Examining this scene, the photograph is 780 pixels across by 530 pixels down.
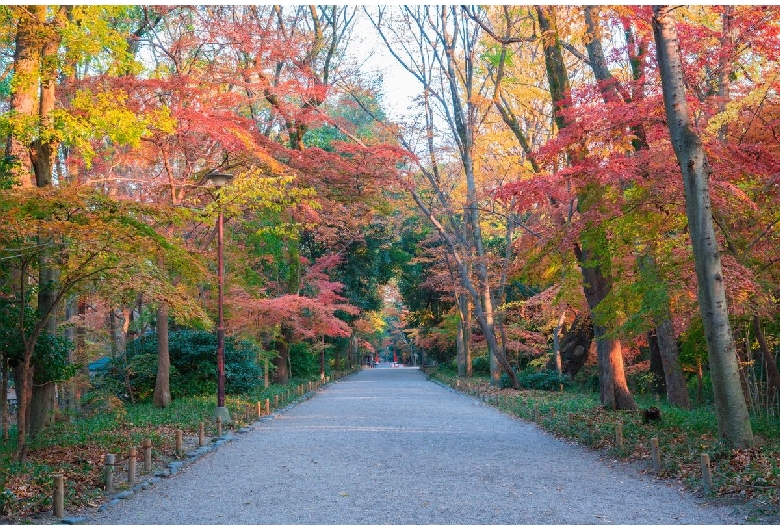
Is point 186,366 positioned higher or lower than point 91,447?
higher

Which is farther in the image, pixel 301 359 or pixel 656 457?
pixel 301 359

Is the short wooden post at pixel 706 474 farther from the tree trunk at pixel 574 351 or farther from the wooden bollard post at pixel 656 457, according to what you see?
the tree trunk at pixel 574 351

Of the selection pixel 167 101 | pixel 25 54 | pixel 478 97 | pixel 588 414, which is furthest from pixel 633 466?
pixel 478 97

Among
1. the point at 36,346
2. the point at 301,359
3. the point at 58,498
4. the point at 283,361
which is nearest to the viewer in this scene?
the point at 58,498

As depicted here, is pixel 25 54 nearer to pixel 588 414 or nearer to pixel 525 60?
pixel 588 414

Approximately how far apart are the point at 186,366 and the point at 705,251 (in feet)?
57.0

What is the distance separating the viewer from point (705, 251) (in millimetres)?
9000

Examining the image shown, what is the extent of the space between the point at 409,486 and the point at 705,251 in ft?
16.4

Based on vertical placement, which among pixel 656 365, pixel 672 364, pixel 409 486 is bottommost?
pixel 409 486

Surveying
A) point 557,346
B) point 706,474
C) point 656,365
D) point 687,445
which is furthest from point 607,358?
point 557,346

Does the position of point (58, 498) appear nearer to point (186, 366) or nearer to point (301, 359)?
point (186, 366)

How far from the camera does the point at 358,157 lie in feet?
74.6

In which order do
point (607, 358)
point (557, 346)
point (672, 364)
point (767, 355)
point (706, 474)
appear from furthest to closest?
point (557, 346) → point (672, 364) → point (607, 358) → point (767, 355) → point (706, 474)

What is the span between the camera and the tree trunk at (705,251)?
880 cm
